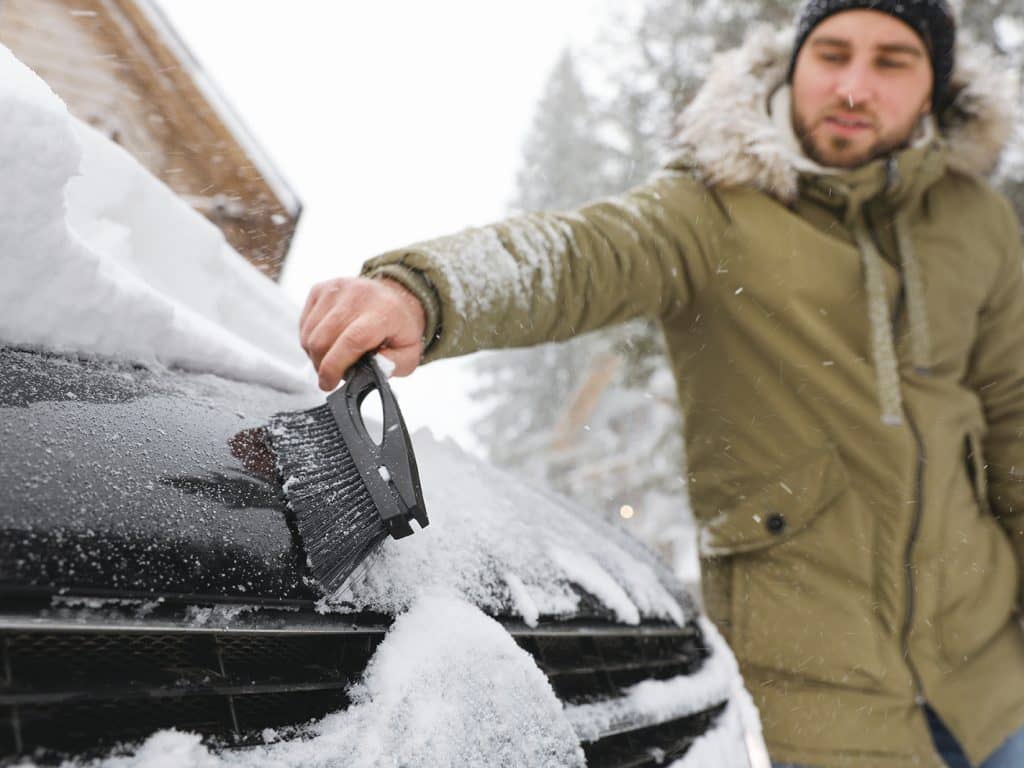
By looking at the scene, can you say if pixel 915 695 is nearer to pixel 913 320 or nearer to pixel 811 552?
pixel 811 552

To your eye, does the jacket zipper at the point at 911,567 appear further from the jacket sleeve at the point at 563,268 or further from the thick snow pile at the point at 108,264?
the thick snow pile at the point at 108,264

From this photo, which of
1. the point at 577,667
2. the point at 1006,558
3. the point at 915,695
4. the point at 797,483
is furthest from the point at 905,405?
the point at 577,667

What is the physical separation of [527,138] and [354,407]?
20008mm

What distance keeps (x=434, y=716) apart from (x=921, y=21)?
2612 millimetres

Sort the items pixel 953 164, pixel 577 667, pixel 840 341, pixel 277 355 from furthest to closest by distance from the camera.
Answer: pixel 953 164 < pixel 840 341 < pixel 277 355 < pixel 577 667

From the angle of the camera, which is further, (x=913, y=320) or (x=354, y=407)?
(x=913, y=320)

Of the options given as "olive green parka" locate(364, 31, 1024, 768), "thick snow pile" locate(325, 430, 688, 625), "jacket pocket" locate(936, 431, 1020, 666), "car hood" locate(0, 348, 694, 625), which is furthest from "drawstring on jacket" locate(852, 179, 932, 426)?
"car hood" locate(0, 348, 694, 625)

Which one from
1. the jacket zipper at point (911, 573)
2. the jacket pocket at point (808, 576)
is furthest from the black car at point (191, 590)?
the jacket zipper at point (911, 573)

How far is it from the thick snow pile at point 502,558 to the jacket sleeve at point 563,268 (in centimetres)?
27

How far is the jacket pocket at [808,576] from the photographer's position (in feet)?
6.44

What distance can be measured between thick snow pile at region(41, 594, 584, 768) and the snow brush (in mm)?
98

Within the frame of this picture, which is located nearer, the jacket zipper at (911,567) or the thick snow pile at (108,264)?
the thick snow pile at (108,264)

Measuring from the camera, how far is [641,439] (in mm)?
18719

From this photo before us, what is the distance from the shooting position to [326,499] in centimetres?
92
